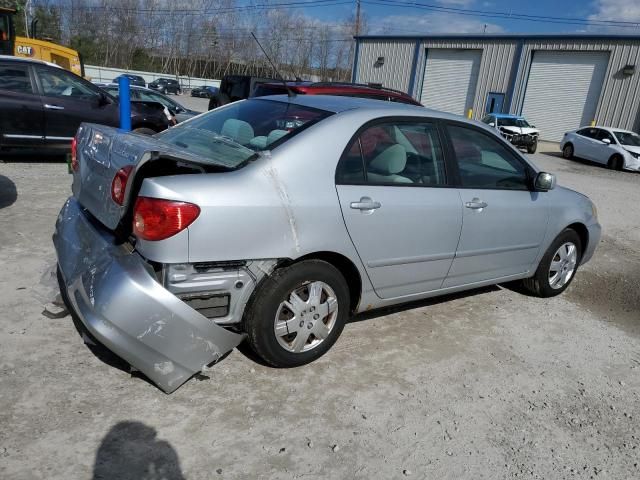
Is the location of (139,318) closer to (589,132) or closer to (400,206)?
(400,206)

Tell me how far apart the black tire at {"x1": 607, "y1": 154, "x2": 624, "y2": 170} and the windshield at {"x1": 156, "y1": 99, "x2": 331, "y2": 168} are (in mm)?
18098

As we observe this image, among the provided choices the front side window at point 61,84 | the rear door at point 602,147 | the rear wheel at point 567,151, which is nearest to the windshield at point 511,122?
the rear wheel at point 567,151

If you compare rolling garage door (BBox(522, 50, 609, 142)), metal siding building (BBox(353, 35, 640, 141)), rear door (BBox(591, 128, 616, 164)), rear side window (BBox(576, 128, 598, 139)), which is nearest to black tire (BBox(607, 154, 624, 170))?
rear door (BBox(591, 128, 616, 164))

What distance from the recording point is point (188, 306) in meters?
2.62

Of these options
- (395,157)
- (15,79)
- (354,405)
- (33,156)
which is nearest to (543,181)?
(395,157)

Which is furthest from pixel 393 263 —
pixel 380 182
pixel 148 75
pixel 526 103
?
pixel 148 75

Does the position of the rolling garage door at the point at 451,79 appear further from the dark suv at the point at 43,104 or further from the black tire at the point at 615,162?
the dark suv at the point at 43,104

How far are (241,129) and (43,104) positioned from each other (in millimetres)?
6554

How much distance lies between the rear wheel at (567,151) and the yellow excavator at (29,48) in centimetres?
1845

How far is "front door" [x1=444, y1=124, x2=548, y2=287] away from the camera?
3814 mm

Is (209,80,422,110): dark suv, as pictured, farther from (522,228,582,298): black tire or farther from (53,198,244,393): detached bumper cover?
(53,198,244,393): detached bumper cover

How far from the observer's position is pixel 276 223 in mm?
2832

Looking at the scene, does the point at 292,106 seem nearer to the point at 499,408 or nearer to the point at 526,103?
the point at 499,408

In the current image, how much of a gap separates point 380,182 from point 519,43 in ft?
98.4
